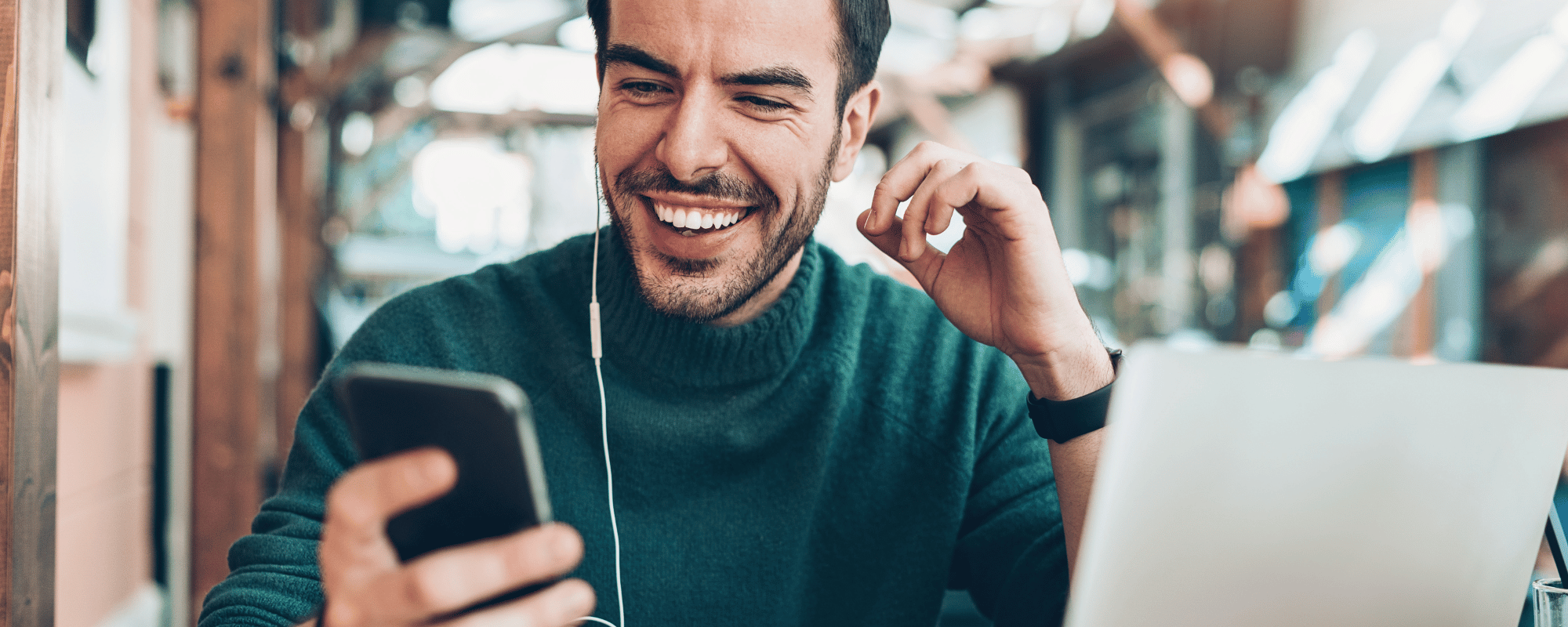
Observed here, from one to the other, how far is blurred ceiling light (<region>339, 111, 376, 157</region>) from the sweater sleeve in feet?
26.0

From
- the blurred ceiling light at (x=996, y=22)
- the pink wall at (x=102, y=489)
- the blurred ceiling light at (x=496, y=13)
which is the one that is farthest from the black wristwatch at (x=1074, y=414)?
the blurred ceiling light at (x=496, y=13)

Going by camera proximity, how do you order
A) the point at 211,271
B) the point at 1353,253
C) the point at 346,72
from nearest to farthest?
the point at 211,271 < the point at 346,72 < the point at 1353,253

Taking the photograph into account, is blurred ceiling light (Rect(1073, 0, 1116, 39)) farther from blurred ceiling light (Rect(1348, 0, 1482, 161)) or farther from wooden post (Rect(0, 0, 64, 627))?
wooden post (Rect(0, 0, 64, 627))

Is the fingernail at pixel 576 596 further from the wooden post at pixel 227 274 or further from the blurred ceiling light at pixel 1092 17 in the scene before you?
the blurred ceiling light at pixel 1092 17

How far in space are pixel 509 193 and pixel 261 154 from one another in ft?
21.5

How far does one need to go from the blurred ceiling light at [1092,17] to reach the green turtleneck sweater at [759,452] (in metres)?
5.00

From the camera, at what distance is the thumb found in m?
1.09

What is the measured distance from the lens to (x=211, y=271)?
2.67 meters

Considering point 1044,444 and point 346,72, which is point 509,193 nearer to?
point 346,72

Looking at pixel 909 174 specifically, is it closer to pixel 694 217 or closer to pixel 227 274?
pixel 694 217

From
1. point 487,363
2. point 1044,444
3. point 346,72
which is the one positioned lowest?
point 1044,444

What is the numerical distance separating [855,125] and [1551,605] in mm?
866

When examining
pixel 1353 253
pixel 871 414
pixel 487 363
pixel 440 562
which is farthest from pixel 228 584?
pixel 1353 253

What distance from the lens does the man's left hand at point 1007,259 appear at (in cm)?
99
